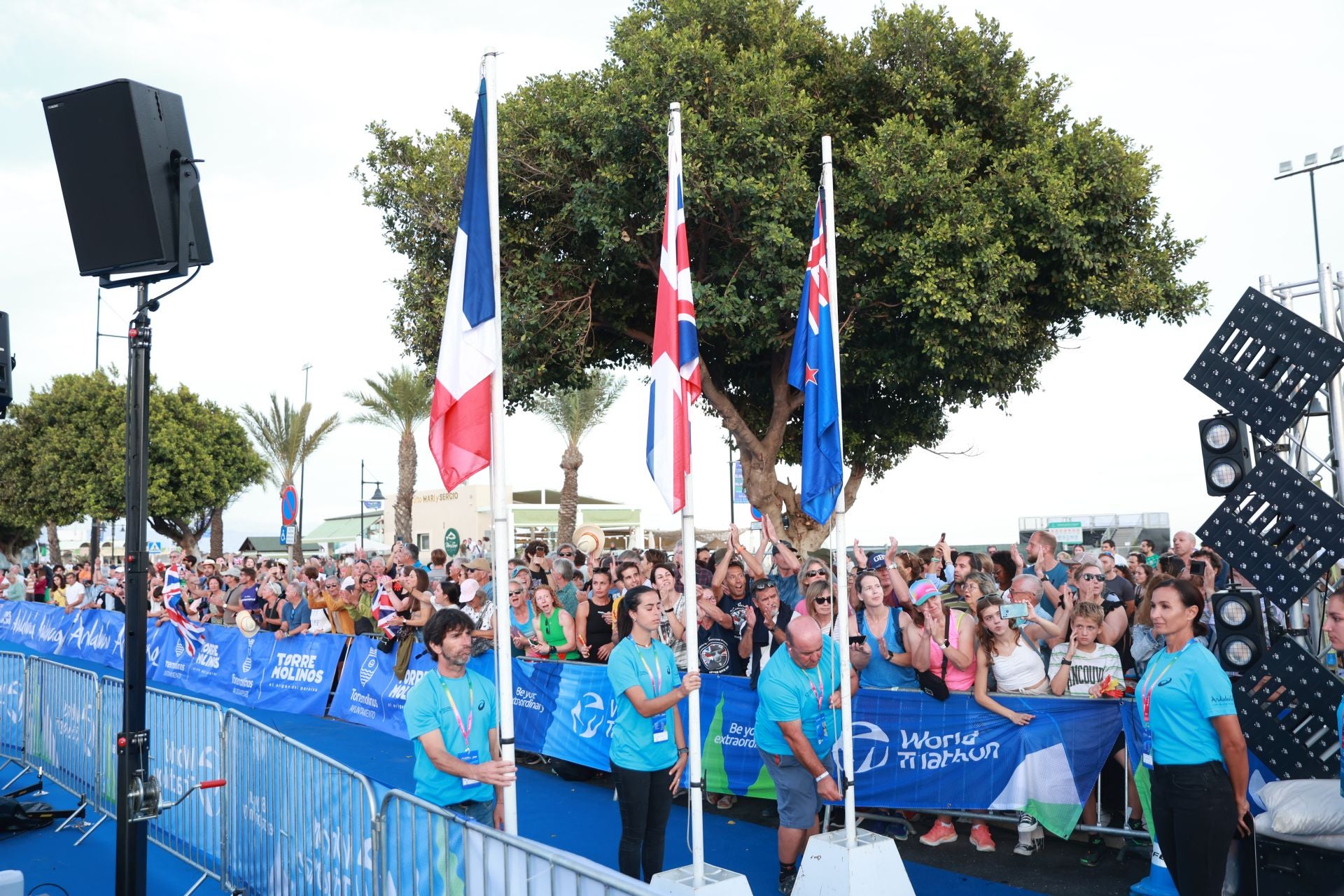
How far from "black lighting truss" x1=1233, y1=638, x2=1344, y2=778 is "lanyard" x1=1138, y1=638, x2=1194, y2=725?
4.56 ft

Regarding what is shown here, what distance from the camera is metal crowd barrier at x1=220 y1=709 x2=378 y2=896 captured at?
507 cm

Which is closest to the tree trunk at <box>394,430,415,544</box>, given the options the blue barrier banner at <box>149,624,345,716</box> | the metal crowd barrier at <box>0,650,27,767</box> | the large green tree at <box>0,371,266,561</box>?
the large green tree at <box>0,371,266,561</box>

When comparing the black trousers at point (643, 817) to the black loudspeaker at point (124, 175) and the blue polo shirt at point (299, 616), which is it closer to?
the black loudspeaker at point (124, 175)

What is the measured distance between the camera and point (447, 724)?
17.1 ft

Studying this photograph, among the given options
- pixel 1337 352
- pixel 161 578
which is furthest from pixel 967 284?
pixel 161 578

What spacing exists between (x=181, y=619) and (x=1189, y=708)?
16.5 metres

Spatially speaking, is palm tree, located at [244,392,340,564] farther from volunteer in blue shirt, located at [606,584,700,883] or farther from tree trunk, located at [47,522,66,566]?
volunteer in blue shirt, located at [606,584,700,883]

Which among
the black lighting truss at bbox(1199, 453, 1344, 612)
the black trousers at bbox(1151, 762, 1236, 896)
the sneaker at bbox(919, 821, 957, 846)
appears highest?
the black lighting truss at bbox(1199, 453, 1344, 612)

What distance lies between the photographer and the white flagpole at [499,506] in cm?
484

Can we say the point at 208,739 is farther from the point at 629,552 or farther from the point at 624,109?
the point at 624,109

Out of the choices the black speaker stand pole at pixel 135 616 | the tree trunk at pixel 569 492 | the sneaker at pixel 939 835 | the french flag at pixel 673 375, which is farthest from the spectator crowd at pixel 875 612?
the tree trunk at pixel 569 492

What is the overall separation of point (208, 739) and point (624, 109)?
1277 centimetres

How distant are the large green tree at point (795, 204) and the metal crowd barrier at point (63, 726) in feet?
32.9

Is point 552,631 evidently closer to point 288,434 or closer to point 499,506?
point 499,506
